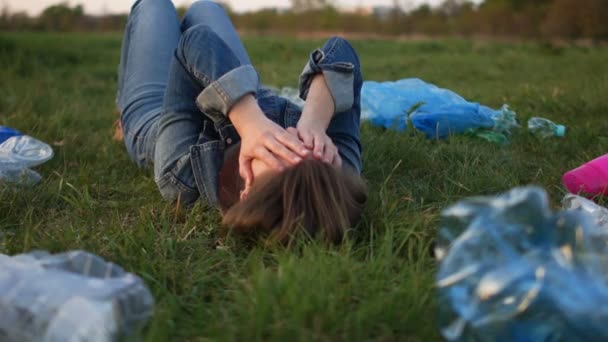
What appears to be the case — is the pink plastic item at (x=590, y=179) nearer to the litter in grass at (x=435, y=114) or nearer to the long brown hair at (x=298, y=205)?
the litter in grass at (x=435, y=114)

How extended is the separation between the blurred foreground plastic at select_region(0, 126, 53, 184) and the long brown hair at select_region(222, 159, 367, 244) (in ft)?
3.65

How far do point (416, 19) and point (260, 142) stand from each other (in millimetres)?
15316

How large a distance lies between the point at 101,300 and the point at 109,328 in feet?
0.18

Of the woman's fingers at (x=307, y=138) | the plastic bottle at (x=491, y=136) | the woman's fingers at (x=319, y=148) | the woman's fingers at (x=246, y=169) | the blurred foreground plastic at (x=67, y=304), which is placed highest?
the woman's fingers at (x=307, y=138)

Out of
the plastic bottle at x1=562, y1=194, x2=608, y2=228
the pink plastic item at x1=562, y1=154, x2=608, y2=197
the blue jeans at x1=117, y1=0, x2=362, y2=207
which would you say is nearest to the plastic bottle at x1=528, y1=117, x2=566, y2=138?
the pink plastic item at x1=562, y1=154, x2=608, y2=197

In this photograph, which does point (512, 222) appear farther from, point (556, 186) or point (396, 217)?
point (556, 186)

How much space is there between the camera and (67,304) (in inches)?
41.6

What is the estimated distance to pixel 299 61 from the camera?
7.47 m

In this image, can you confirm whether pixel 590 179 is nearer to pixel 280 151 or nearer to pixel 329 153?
pixel 329 153

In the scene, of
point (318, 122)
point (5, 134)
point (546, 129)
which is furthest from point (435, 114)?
point (5, 134)

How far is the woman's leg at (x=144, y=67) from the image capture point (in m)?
2.47

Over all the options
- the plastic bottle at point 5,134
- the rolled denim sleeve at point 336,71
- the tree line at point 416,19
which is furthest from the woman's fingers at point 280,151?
the tree line at point 416,19

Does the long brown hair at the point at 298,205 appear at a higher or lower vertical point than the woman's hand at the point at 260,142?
lower

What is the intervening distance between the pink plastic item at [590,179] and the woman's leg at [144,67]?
5.36ft
